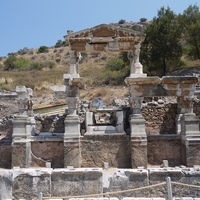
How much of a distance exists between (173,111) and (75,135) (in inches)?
225

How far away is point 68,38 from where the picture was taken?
12969 mm

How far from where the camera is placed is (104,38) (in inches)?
521

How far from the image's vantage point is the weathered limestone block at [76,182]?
690cm

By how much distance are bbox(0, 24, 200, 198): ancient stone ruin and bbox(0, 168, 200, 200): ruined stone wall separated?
17.3 ft

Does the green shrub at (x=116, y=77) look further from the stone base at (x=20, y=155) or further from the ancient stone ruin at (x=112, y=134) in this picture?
the stone base at (x=20, y=155)

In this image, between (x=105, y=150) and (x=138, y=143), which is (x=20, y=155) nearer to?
(x=105, y=150)

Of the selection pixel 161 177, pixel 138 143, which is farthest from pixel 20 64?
pixel 161 177

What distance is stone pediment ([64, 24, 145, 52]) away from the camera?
43.0ft

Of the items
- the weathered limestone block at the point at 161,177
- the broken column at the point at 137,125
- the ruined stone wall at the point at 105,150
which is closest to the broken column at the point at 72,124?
the ruined stone wall at the point at 105,150

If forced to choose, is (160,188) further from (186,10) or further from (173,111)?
(186,10)

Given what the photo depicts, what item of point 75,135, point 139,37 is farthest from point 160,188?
point 139,37

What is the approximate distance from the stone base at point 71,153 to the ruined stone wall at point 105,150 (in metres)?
0.39

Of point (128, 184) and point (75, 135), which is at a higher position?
point (75, 135)

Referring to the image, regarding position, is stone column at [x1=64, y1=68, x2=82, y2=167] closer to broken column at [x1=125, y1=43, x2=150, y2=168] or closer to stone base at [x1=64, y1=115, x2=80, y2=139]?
stone base at [x1=64, y1=115, x2=80, y2=139]
